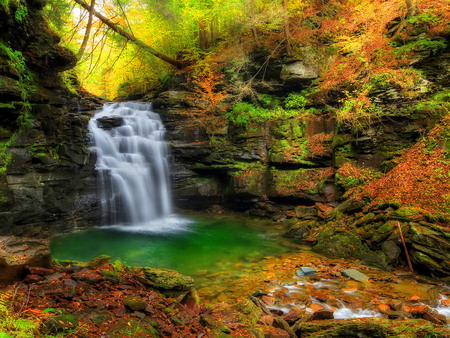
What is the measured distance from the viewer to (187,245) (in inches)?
332

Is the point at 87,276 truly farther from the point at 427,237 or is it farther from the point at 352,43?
the point at 352,43

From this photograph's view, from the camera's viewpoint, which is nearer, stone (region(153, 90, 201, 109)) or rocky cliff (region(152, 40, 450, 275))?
rocky cliff (region(152, 40, 450, 275))

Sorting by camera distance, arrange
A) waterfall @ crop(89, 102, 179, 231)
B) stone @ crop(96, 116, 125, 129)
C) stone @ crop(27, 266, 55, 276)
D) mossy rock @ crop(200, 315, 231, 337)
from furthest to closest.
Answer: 1. stone @ crop(96, 116, 125, 129)
2. waterfall @ crop(89, 102, 179, 231)
3. mossy rock @ crop(200, 315, 231, 337)
4. stone @ crop(27, 266, 55, 276)

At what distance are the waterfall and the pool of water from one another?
3.17 ft

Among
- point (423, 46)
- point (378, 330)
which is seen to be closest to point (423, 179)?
point (423, 46)

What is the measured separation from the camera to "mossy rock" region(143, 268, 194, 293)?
12.6 feet

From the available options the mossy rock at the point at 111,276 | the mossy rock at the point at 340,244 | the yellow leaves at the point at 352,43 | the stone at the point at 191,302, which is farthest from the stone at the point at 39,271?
the yellow leaves at the point at 352,43

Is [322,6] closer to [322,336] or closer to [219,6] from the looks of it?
[219,6]

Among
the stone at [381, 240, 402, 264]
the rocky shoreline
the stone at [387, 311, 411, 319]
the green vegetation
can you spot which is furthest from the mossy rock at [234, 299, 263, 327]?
the green vegetation

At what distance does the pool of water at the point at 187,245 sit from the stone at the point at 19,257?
3428mm

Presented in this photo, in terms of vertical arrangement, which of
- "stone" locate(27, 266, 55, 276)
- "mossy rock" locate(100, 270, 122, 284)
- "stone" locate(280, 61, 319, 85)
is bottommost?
"mossy rock" locate(100, 270, 122, 284)

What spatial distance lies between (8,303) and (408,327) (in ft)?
14.3

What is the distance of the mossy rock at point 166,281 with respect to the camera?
151 inches

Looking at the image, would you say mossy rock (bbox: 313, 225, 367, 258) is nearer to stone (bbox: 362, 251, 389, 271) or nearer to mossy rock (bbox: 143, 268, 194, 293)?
stone (bbox: 362, 251, 389, 271)
